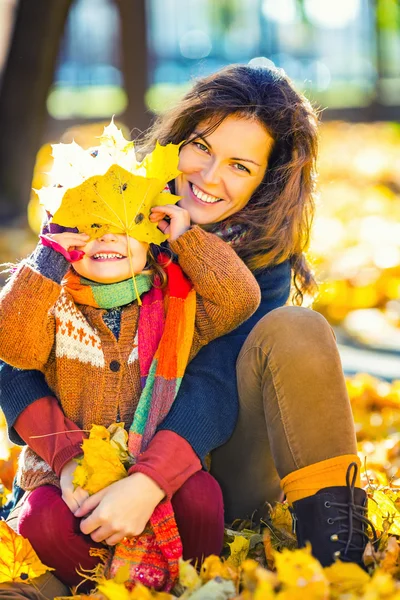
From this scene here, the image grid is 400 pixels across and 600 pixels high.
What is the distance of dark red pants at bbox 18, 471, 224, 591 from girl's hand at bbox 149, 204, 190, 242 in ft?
2.10

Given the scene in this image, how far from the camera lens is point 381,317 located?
5.26 m

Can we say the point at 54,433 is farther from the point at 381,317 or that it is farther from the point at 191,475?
the point at 381,317

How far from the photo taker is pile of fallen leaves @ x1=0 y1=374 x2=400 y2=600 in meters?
1.59

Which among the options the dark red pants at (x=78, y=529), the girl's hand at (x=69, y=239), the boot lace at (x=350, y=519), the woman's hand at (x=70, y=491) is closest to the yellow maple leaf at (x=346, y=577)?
the boot lace at (x=350, y=519)

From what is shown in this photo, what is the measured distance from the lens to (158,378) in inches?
87.3

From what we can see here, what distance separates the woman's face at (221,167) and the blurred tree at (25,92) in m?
3.99

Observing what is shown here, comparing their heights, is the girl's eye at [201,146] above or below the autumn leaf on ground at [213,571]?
above

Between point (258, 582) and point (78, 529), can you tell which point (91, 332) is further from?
point (258, 582)

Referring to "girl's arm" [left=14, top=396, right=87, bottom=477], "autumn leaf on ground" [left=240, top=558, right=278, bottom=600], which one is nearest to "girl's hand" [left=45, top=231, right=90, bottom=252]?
"girl's arm" [left=14, top=396, right=87, bottom=477]

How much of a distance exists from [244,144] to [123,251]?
0.57 m

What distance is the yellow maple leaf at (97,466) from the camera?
6.85 feet

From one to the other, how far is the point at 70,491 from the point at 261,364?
1.78 ft

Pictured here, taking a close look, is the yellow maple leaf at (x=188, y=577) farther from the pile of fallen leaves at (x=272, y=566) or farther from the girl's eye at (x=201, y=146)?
the girl's eye at (x=201, y=146)

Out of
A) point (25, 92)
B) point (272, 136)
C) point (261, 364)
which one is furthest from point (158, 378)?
point (25, 92)
